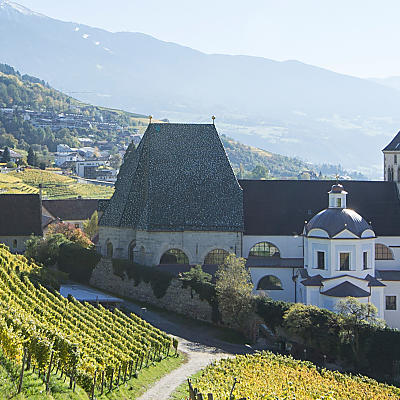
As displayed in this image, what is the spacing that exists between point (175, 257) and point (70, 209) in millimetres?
48205

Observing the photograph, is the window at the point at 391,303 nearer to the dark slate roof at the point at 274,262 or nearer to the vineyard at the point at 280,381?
the dark slate roof at the point at 274,262

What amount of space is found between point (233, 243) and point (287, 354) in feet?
55.2

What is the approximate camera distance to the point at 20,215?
264 feet

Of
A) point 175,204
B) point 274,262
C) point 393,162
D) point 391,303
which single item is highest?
point 393,162

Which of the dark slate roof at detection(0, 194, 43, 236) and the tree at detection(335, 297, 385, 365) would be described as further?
the dark slate roof at detection(0, 194, 43, 236)

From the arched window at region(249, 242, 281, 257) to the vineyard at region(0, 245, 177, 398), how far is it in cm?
1783

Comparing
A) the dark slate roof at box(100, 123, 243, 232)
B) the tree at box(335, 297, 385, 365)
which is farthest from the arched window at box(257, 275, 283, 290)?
the tree at box(335, 297, 385, 365)

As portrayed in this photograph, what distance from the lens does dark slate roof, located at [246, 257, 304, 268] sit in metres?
63.8

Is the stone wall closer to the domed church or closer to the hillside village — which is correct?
the hillside village

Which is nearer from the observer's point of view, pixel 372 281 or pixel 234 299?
pixel 234 299

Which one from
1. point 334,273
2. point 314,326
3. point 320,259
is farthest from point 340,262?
point 314,326

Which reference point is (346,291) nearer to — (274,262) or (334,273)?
(334,273)

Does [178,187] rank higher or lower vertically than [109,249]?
higher

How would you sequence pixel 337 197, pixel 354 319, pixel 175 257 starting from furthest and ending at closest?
pixel 175 257 < pixel 337 197 < pixel 354 319
